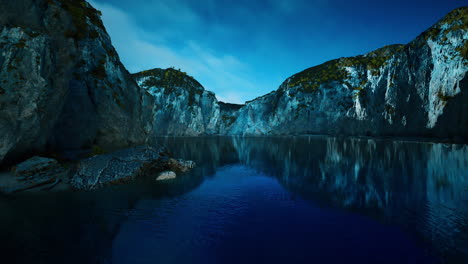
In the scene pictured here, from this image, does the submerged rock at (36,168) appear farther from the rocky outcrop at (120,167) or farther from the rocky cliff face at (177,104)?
the rocky cliff face at (177,104)

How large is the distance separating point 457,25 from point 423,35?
11885 mm

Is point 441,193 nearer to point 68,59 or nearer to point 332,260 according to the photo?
point 332,260

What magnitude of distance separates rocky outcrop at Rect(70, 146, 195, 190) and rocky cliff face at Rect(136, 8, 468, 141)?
184 feet

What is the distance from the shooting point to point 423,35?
57594 millimetres

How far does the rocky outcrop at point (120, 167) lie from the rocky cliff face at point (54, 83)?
15.7ft

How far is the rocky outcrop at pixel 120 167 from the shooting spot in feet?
50.6

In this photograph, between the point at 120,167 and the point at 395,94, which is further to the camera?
the point at 395,94

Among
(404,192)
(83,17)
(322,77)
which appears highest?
(322,77)

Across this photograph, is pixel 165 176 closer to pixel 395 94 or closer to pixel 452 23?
pixel 452 23

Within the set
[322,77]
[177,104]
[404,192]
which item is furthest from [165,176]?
[322,77]

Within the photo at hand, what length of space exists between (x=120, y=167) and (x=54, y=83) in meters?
9.13

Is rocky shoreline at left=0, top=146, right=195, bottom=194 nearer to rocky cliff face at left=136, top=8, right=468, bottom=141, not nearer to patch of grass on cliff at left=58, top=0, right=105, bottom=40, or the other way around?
patch of grass on cliff at left=58, top=0, right=105, bottom=40

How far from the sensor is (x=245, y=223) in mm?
10008

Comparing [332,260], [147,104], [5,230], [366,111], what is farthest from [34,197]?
[366,111]
